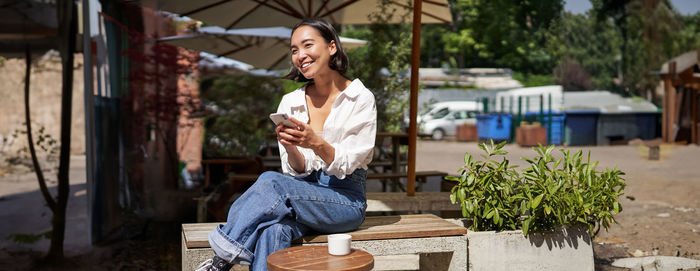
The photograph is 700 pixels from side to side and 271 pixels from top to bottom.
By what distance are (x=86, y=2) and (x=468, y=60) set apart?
2303 cm

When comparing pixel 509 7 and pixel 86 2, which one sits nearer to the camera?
pixel 86 2

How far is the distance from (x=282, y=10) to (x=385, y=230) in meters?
3.12

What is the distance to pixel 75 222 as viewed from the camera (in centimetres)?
620

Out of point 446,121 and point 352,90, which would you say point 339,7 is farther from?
point 446,121

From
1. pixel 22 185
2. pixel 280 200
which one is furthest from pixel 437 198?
pixel 22 185

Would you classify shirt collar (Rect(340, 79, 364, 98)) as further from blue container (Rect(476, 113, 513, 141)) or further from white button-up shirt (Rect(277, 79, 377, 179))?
A: blue container (Rect(476, 113, 513, 141))

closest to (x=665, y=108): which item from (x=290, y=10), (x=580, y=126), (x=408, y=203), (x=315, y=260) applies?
(x=580, y=126)

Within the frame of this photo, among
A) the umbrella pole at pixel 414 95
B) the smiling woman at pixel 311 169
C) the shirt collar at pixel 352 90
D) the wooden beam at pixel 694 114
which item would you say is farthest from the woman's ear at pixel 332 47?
the wooden beam at pixel 694 114

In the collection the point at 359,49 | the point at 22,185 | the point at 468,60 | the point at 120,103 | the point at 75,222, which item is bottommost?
the point at 75,222

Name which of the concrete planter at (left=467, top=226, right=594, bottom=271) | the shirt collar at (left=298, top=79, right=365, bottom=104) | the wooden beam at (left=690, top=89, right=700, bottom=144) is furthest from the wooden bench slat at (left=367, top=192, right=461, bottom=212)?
the wooden beam at (left=690, top=89, right=700, bottom=144)

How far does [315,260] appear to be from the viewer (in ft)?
6.16

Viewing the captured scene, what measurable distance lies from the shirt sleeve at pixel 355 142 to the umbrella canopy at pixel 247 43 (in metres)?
3.71

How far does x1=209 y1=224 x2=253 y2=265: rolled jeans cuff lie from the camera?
2.06m

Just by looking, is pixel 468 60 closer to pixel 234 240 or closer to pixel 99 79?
pixel 99 79
